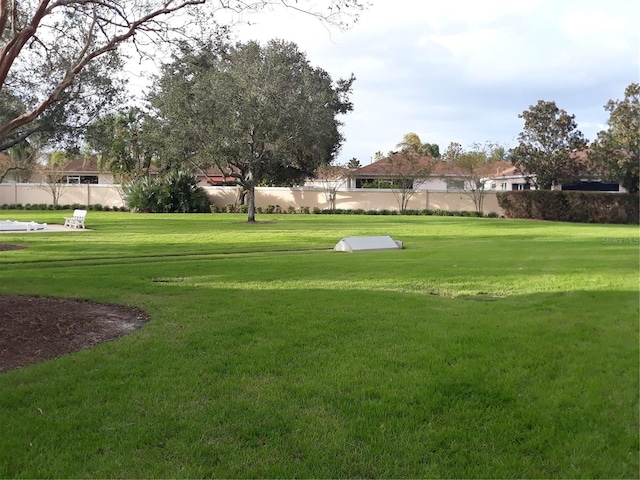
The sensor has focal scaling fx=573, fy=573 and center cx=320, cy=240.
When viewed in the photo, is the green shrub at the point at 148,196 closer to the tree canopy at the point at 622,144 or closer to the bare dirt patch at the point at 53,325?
the tree canopy at the point at 622,144

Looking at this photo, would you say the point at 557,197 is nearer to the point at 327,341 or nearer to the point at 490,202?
the point at 490,202

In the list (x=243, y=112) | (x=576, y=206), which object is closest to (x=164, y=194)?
(x=243, y=112)

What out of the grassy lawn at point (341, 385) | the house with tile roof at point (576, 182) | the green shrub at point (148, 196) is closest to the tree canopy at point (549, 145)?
the house with tile roof at point (576, 182)

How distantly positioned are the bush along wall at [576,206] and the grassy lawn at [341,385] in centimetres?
2913

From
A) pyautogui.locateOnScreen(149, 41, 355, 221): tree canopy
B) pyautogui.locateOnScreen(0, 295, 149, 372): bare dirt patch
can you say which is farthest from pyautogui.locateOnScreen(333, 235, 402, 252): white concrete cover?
pyautogui.locateOnScreen(149, 41, 355, 221): tree canopy

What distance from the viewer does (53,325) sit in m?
7.03

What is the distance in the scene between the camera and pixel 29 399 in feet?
15.0

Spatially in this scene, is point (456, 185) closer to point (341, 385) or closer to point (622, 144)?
point (622, 144)

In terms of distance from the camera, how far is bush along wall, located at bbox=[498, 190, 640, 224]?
36.0 metres

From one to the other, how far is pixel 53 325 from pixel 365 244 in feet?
34.6

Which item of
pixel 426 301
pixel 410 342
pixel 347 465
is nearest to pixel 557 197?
pixel 426 301

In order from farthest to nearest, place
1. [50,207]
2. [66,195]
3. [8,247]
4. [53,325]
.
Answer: [66,195]
[50,207]
[8,247]
[53,325]

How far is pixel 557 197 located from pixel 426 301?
32569mm

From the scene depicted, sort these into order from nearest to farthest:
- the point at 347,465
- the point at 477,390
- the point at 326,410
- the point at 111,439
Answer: the point at 347,465, the point at 111,439, the point at 326,410, the point at 477,390
